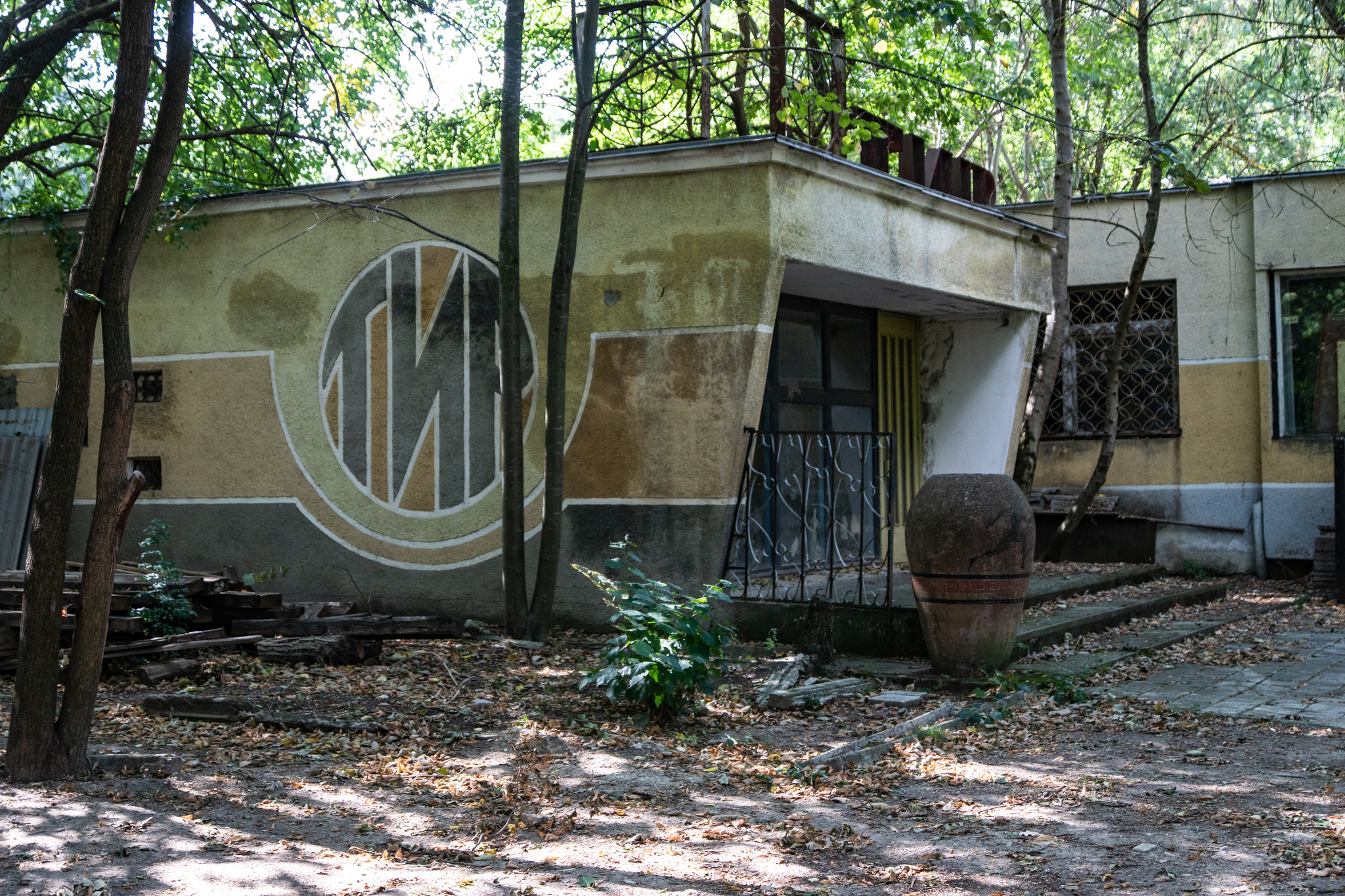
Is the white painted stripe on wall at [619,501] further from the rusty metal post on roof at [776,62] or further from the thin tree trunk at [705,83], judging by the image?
the thin tree trunk at [705,83]

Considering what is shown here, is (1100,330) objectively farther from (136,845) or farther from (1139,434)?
(136,845)

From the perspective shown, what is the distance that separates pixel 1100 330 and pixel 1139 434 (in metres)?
1.26

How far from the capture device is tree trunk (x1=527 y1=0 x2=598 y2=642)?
8.40 meters

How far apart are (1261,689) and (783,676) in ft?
9.58

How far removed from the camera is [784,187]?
8.58 meters

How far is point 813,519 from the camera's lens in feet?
36.2

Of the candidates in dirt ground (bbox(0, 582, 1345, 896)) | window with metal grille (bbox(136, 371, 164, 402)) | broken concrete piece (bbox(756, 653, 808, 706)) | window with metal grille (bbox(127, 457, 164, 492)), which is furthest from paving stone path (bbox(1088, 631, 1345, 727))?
window with metal grille (bbox(136, 371, 164, 402))

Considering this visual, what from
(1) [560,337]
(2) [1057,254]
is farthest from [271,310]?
(2) [1057,254]

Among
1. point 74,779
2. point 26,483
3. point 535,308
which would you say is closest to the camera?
point 74,779

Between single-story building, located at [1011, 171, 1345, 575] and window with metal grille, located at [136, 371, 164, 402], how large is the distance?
9.31 m

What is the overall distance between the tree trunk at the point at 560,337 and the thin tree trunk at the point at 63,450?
3.55 meters

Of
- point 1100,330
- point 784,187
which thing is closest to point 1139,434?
point 1100,330

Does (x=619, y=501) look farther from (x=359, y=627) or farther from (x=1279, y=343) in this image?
(x=1279, y=343)

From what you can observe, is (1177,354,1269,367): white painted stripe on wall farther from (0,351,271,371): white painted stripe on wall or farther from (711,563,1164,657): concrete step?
(0,351,271,371): white painted stripe on wall
